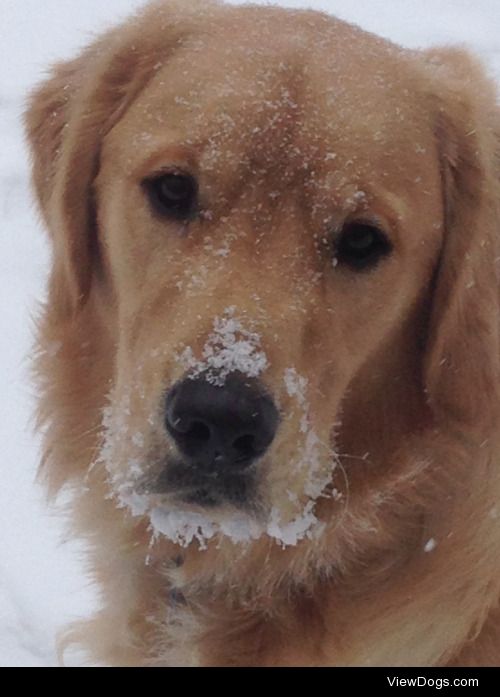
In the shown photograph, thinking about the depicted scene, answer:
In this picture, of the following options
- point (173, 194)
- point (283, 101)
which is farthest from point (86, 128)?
point (283, 101)

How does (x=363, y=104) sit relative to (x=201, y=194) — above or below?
above

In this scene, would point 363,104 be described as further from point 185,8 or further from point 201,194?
point 185,8

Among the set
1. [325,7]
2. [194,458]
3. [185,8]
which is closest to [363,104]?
[185,8]

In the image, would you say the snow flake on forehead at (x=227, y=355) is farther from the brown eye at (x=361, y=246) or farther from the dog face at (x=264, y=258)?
the brown eye at (x=361, y=246)

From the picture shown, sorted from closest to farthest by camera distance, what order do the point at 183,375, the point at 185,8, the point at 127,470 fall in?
the point at 183,375, the point at 127,470, the point at 185,8

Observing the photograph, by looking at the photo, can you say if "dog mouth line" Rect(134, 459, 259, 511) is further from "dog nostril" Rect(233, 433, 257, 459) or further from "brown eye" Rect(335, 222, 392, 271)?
"brown eye" Rect(335, 222, 392, 271)

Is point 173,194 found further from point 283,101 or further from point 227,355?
point 227,355
